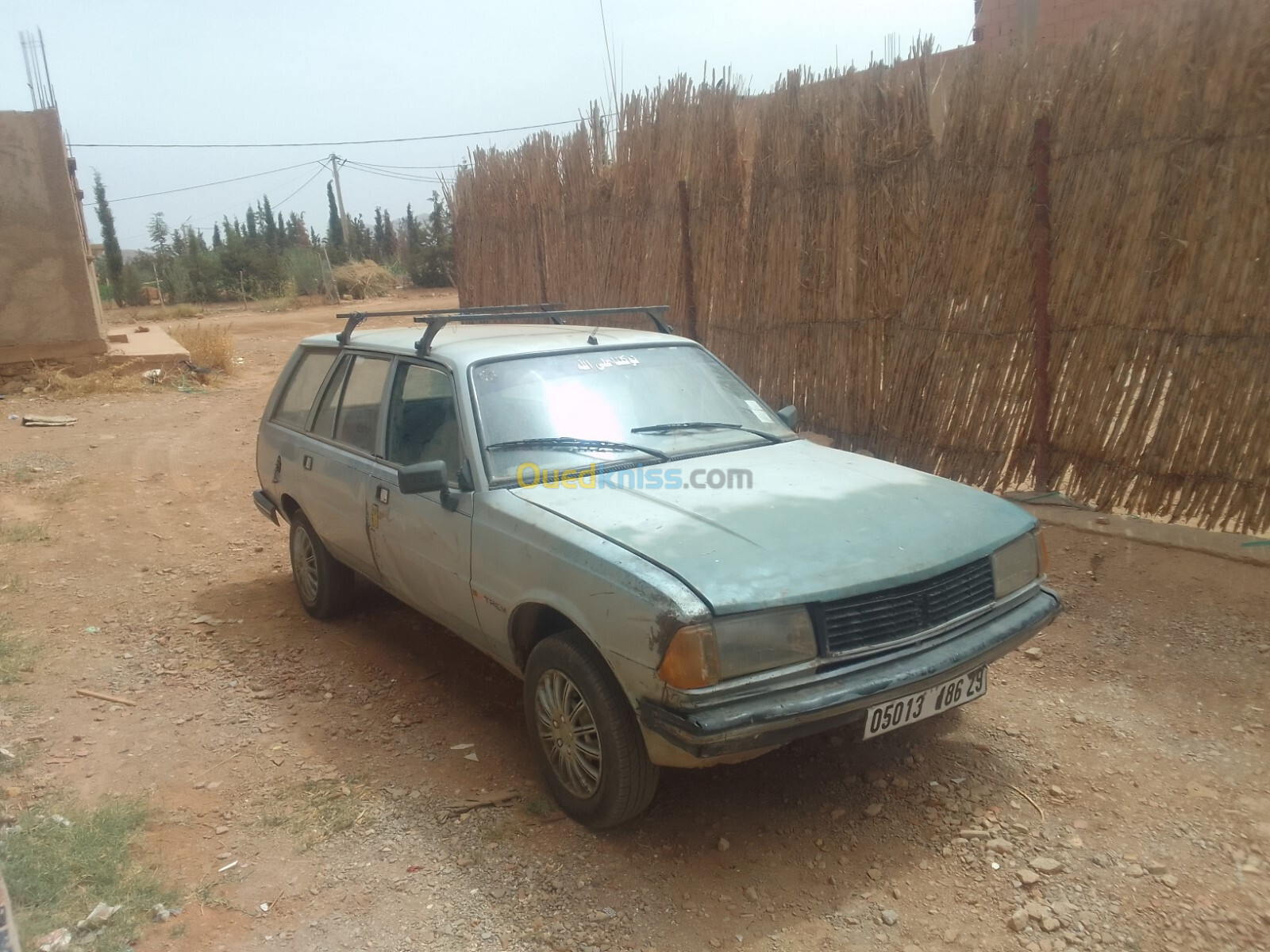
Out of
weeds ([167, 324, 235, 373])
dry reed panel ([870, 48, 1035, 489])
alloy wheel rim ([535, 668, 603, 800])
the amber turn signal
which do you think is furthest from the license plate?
weeds ([167, 324, 235, 373])

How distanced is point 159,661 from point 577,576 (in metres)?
2.99

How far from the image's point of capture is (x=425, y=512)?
3.70m

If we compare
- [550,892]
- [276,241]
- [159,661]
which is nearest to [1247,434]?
[550,892]

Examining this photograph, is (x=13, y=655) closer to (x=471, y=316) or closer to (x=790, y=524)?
(x=471, y=316)

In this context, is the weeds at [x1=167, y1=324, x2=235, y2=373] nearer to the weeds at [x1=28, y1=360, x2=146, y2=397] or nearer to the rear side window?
the weeds at [x1=28, y1=360, x2=146, y2=397]

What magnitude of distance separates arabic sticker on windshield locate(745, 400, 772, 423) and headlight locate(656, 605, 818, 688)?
5.50 ft

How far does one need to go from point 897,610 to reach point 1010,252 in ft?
11.2

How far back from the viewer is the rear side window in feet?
16.2

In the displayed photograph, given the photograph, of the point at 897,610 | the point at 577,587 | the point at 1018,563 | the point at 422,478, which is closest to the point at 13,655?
the point at 422,478

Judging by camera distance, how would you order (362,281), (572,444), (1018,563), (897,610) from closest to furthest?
(897,610) → (1018,563) → (572,444) → (362,281)

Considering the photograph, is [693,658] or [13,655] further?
[13,655]

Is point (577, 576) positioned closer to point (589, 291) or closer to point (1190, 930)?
point (1190, 930)

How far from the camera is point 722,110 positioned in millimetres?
7039

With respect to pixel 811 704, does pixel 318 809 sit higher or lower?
lower
